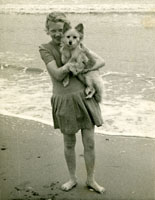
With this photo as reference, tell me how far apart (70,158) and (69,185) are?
0.20 m

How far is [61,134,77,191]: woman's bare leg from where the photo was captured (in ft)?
8.84

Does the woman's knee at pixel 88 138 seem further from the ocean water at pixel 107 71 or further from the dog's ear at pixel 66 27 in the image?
the ocean water at pixel 107 71

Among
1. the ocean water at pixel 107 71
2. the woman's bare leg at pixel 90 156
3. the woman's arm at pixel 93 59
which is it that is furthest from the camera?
the ocean water at pixel 107 71

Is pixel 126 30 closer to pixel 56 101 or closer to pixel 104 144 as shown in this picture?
pixel 104 144

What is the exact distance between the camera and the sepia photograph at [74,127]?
2529mm

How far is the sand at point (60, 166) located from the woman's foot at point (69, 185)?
0.09 feet

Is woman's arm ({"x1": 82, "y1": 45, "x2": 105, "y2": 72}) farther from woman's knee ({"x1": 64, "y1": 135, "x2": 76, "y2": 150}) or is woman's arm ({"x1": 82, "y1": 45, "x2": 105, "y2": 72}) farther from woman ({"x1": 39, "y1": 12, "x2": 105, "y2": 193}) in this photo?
woman's knee ({"x1": 64, "y1": 135, "x2": 76, "y2": 150})

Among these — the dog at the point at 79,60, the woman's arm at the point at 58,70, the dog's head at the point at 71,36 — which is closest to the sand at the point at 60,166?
the dog at the point at 79,60

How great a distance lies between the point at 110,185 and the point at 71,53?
100 cm

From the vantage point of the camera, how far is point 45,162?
3.13m

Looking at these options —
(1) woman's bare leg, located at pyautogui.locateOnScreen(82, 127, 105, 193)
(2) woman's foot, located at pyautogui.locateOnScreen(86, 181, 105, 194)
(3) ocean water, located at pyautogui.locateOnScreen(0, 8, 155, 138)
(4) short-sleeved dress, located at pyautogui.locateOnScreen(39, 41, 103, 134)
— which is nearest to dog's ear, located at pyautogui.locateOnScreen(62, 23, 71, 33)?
(4) short-sleeved dress, located at pyautogui.locateOnScreen(39, 41, 103, 134)

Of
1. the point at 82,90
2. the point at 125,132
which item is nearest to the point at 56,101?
the point at 82,90

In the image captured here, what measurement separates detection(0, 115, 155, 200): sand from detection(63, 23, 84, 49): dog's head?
3.40 feet

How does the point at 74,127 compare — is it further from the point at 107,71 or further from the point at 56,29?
the point at 107,71
